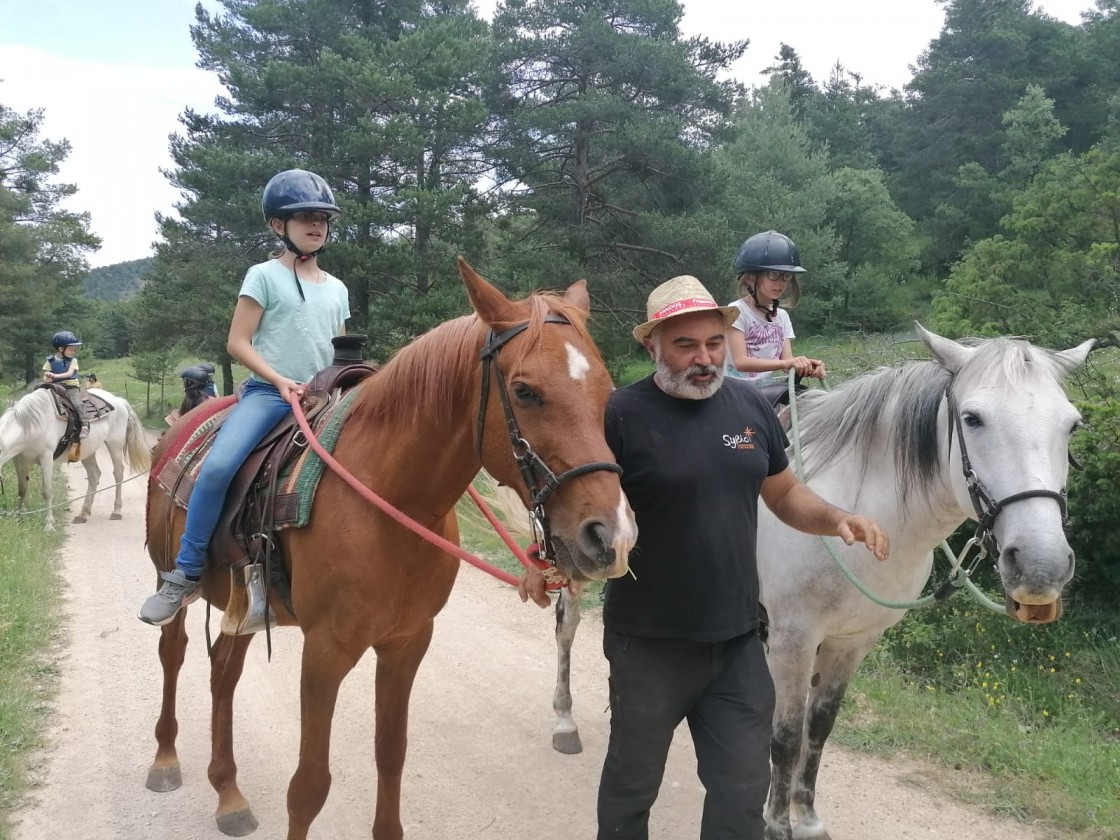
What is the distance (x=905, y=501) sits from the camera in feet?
10.4

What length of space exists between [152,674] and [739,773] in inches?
192

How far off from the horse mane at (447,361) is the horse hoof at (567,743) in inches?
104

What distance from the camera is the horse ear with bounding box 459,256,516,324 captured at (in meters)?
2.21

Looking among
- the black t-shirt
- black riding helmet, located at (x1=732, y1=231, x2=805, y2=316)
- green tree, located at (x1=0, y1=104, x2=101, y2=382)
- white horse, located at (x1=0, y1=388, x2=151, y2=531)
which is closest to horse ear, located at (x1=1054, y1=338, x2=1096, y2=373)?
the black t-shirt

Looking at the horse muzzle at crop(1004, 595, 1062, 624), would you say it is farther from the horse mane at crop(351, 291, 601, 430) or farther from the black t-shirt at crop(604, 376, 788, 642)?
the horse mane at crop(351, 291, 601, 430)

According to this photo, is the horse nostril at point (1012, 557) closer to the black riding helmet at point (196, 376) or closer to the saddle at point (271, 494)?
the saddle at point (271, 494)

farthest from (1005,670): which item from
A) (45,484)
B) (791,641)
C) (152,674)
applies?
(45,484)

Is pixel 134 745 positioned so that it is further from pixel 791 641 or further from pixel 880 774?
pixel 880 774

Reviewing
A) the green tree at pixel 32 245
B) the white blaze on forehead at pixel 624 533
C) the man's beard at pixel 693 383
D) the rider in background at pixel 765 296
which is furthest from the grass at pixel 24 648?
the green tree at pixel 32 245

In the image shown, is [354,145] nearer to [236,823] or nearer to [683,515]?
[236,823]

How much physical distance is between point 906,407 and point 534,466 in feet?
6.37

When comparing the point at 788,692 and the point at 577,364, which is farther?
the point at 788,692

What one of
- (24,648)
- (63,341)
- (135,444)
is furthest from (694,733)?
(63,341)

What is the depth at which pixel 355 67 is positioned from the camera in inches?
667
